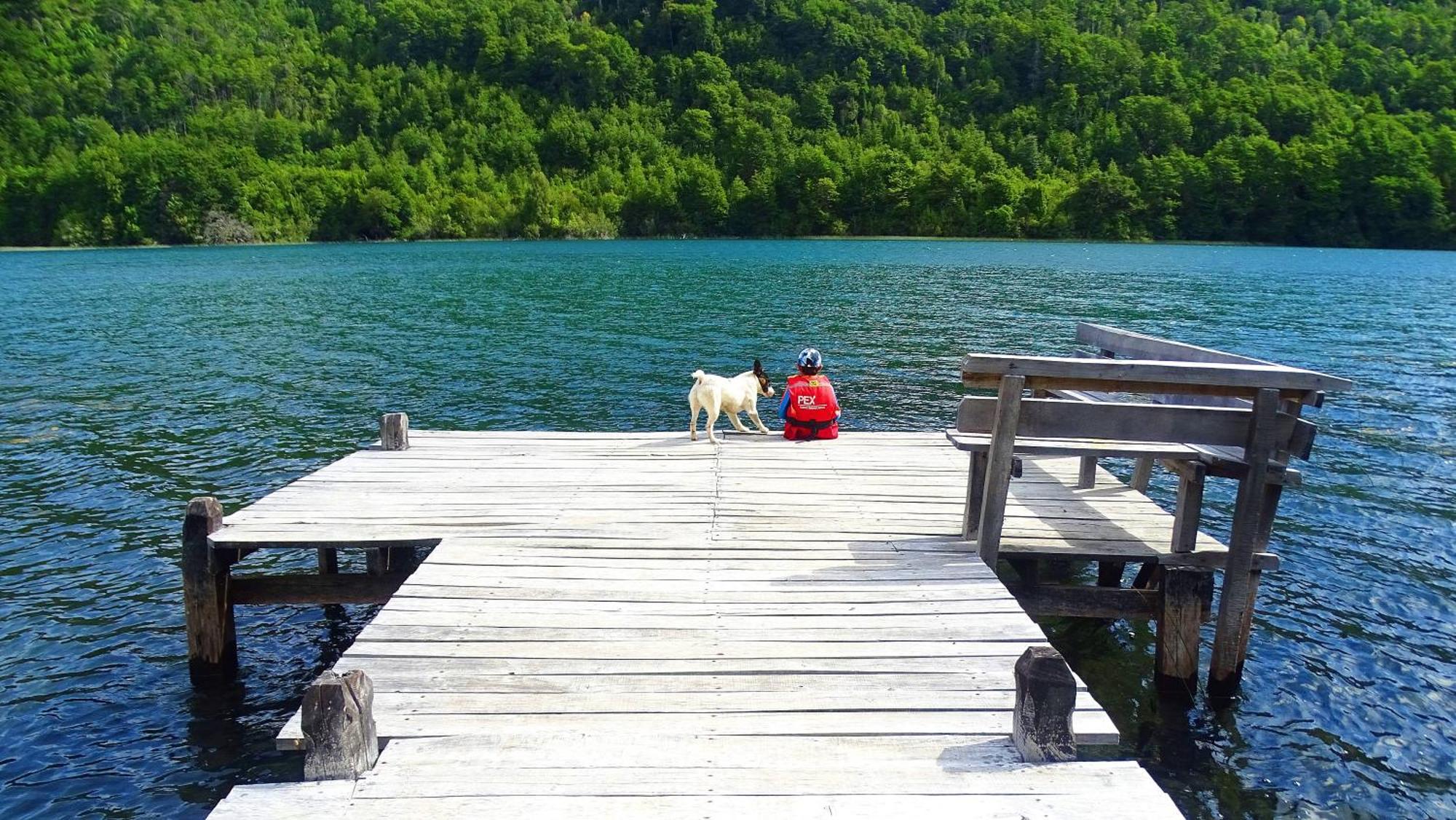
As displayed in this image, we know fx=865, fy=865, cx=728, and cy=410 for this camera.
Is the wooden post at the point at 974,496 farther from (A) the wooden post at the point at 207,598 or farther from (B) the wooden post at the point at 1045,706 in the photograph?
(A) the wooden post at the point at 207,598

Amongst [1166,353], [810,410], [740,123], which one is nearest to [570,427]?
[810,410]

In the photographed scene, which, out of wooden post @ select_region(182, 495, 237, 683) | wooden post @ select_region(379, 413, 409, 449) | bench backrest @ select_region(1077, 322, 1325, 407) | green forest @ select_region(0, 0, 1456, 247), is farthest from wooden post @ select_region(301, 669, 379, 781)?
green forest @ select_region(0, 0, 1456, 247)

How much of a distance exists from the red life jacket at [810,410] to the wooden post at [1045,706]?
755 centimetres

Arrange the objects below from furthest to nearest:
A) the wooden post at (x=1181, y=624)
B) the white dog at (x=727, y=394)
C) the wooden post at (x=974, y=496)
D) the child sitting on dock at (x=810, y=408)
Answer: the child sitting on dock at (x=810, y=408) → the white dog at (x=727, y=394) → the wooden post at (x=974, y=496) → the wooden post at (x=1181, y=624)

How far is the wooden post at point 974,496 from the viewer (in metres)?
8.20

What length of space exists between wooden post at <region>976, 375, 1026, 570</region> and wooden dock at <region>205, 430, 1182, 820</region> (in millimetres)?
244

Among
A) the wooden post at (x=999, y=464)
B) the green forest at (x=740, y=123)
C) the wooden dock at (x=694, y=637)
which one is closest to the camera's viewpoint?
the wooden dock at (x=694, y=637)

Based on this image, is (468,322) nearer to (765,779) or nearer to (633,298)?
(633,298)

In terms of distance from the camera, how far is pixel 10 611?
34.0 feet

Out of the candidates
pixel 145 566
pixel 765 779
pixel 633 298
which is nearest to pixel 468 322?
pixel 633 298

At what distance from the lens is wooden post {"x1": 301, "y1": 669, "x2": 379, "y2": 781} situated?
449cm

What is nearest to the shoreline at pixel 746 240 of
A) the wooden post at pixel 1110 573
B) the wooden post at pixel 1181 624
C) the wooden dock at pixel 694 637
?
the wooden post at pixel 1110 573

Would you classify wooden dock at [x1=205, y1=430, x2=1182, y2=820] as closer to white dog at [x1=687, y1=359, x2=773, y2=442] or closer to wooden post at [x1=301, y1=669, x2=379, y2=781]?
wooden post at [x1=301, y1=669, x2=379, y2=781]

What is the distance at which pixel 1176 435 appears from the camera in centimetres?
740
